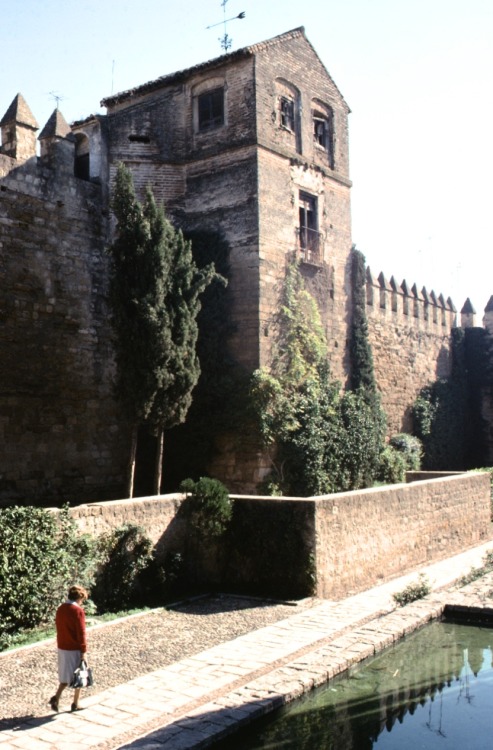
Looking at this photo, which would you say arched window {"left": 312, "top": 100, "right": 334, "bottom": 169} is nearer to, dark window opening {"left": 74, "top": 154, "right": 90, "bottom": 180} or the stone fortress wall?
the stone fortress wall

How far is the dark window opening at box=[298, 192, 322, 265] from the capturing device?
18.1 meters

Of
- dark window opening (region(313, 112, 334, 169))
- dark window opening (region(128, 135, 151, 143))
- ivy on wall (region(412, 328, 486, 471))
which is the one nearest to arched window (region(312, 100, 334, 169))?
dark window opening (region(313, 112, 334, 169))

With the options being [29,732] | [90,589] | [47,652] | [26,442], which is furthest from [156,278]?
[29,732]

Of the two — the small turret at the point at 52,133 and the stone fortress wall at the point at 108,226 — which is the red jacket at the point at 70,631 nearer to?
the stone fortress wall at the point at 108,226

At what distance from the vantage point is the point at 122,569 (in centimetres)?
985

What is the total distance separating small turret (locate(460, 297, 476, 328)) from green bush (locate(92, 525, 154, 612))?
20.7m

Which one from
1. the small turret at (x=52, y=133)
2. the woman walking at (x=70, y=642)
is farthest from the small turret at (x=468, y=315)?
the woman walking at (x=70, y=642)

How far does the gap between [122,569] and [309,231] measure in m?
11.1

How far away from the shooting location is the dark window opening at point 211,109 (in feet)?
56.3

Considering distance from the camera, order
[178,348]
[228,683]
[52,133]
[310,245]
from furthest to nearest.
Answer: [310,245] < [52,133] < [178,348] < [228,683]

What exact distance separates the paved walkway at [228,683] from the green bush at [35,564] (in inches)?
79.7

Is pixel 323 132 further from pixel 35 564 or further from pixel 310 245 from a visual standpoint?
pixel 35 564

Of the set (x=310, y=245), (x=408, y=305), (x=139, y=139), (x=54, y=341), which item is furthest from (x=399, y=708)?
(x=408, y=305)

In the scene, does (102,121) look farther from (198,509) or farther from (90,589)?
(90,589)
